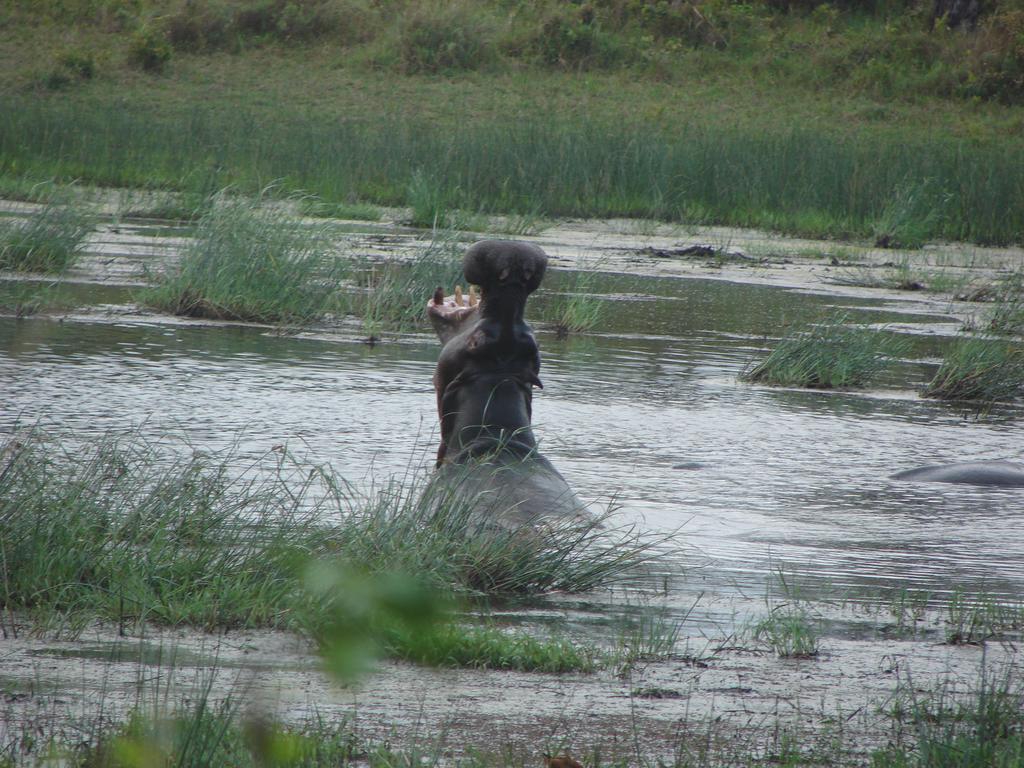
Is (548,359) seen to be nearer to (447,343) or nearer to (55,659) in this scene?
(447,343)

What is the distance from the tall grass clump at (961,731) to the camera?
107 inches

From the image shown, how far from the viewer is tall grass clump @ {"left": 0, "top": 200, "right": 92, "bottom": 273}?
1048cm

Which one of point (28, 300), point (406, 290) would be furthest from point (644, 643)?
point (28, 300)

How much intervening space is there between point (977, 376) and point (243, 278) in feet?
15.3

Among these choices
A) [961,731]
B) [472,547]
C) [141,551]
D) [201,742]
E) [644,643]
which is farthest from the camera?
[472,547]

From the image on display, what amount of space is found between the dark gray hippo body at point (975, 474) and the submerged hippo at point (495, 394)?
2.23 m

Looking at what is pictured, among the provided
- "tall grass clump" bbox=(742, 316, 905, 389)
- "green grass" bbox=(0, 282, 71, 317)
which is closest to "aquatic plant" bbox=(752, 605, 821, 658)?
"tall grass clump" bbox=(742, 316, 905, 389)

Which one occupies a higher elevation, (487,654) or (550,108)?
(550,108)

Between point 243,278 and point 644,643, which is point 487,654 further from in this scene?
point 243,278

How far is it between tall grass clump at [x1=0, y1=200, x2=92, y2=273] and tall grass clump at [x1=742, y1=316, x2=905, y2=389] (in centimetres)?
497

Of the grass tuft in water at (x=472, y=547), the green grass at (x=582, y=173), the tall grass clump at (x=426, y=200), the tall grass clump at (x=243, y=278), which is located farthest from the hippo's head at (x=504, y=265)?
the green grass at (x=582, y=173)

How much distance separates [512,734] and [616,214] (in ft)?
47.0

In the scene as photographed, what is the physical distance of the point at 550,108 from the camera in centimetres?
2494

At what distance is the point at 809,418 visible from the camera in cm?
783
